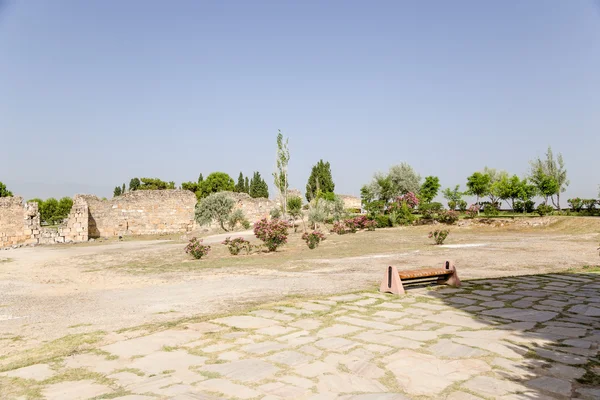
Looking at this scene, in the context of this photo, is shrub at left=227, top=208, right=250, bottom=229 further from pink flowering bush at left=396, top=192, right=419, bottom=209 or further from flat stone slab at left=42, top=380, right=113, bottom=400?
flat stone slab at left=42, top=380, right=113, bottom=400

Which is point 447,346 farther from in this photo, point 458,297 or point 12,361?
point 12,361

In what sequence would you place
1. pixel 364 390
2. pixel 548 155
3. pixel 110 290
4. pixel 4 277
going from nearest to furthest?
pixel 364 390 < pixel 110 290 < pixel 4 277 < pixel 548 155

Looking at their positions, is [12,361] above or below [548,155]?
below

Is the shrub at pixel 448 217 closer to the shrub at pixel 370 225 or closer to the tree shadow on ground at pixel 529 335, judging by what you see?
the shrub at pixel 370 225

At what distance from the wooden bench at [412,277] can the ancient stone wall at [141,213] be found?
81.9 ft

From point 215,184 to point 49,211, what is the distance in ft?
65.6

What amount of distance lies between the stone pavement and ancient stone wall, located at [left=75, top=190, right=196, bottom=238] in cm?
2568

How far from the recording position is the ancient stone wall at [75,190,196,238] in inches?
1112

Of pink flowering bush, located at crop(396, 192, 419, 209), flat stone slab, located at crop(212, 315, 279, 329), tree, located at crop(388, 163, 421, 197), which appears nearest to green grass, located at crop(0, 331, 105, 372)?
flat stone slab, located at crop(212, 315, 279, 329)

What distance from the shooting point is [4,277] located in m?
10.4

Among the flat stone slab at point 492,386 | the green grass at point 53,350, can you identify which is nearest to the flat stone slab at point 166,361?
the green grass at point 53,350

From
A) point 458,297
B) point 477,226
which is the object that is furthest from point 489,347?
point 477,226

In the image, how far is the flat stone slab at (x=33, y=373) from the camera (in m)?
3.29

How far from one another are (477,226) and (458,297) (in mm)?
19400
